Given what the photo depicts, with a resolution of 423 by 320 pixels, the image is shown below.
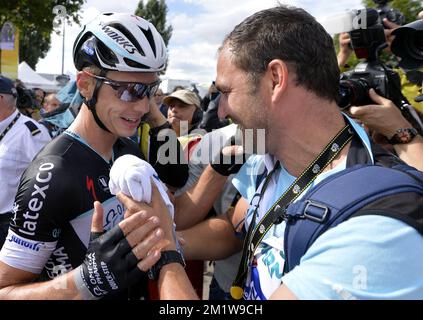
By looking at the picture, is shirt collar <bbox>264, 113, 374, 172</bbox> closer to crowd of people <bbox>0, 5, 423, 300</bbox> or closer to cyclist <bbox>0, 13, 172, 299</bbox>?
crowd of people <bbox>0, 5, 423, 300</bbox>

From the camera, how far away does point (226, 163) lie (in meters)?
2.52

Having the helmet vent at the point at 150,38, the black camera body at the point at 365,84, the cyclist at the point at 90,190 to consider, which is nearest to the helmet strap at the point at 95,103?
the cyclist at the point at 90,190

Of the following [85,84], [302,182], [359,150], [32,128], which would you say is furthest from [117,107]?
[32,128]

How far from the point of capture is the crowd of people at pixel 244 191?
1114 millimetres

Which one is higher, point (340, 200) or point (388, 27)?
point (388, 27)

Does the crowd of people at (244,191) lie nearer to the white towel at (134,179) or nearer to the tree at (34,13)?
the white towel at (134,179)

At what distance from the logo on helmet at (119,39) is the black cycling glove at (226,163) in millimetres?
833

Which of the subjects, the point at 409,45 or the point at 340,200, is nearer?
the point at 340,200

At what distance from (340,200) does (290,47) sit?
713 millimetres

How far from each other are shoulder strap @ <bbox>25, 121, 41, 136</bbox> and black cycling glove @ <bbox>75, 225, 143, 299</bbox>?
142 inches

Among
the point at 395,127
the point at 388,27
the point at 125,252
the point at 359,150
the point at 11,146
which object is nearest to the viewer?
the point at 125,252

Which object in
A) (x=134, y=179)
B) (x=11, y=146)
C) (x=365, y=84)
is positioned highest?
(x=365, y=84)

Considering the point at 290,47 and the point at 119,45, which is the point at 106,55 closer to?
the point at 119,45

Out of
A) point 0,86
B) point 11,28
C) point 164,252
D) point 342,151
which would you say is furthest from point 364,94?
point 11,28
